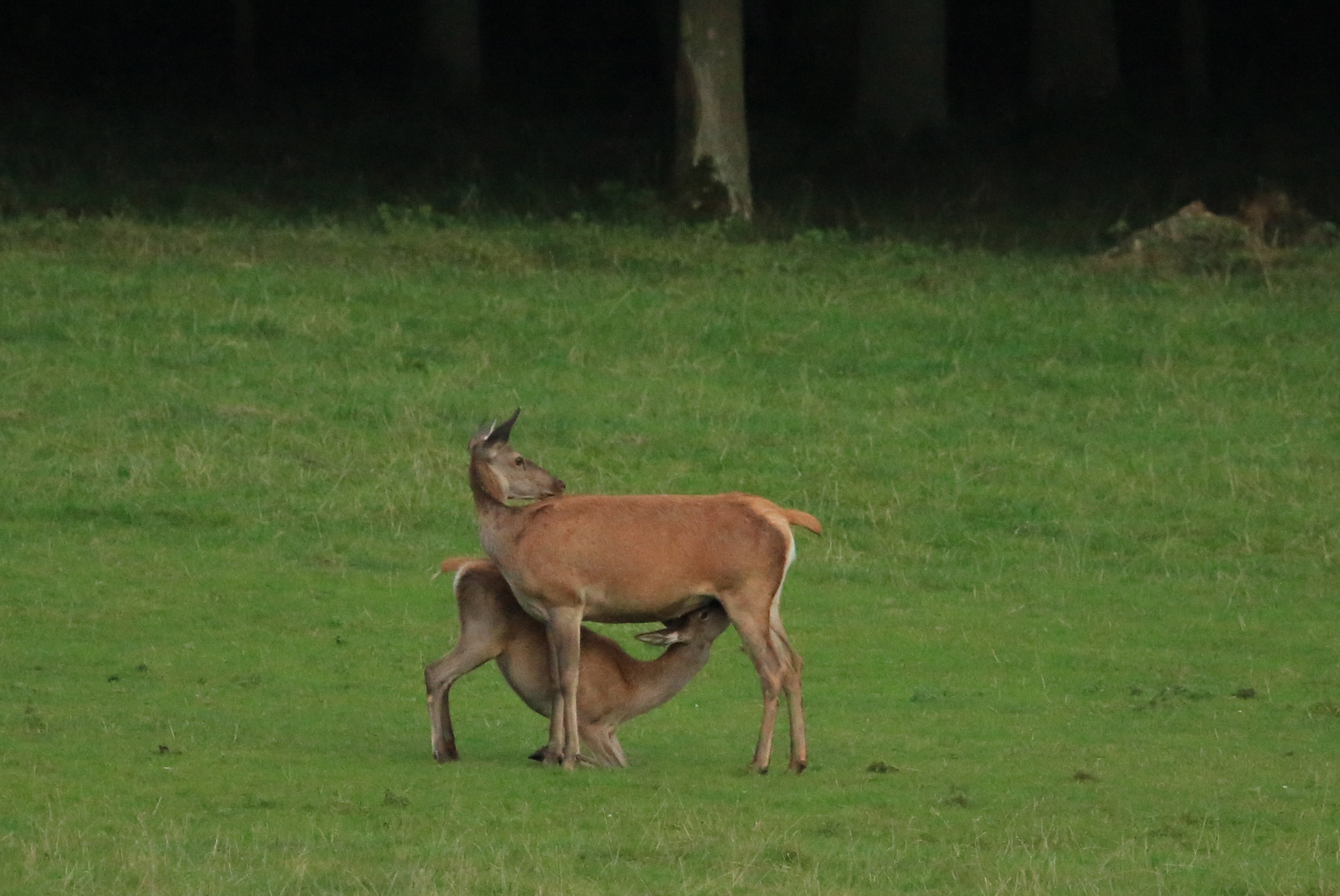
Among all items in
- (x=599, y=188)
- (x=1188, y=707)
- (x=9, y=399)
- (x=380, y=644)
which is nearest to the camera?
(x=1188, y=707)

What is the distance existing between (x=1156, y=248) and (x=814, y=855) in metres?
16.2

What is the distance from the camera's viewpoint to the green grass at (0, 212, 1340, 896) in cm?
Result: 819

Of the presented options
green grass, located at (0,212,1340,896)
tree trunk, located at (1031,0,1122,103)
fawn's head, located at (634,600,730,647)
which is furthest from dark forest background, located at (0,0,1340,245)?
fawn's head, located at (634,600,730,647)

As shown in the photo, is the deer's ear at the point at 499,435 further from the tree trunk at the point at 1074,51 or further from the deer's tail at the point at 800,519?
the tree trunk at the point at 1074,51

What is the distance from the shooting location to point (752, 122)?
1213 inches

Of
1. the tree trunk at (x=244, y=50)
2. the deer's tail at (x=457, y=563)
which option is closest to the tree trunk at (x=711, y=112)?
the tree trunk at (x=244, y=50)

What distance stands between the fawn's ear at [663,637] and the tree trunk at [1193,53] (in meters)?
23.3

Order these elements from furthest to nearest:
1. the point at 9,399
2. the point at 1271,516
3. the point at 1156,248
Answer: the point at 1156,248 → the point at 9,399 → the point at 1271,516

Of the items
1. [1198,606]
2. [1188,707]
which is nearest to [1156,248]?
[1198,606]

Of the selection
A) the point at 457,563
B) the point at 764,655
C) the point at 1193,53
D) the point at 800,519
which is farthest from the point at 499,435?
the point at 1193,53

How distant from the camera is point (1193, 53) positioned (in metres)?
32.3

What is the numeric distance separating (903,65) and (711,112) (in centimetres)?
536

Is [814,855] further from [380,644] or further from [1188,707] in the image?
[380,644]

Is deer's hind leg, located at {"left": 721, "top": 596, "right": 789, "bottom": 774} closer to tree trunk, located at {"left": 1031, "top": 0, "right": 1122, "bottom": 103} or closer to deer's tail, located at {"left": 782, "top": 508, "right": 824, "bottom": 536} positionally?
deer's tail, located at {"left": 782, "top": 508, "right": 824, "bottom": 536}
